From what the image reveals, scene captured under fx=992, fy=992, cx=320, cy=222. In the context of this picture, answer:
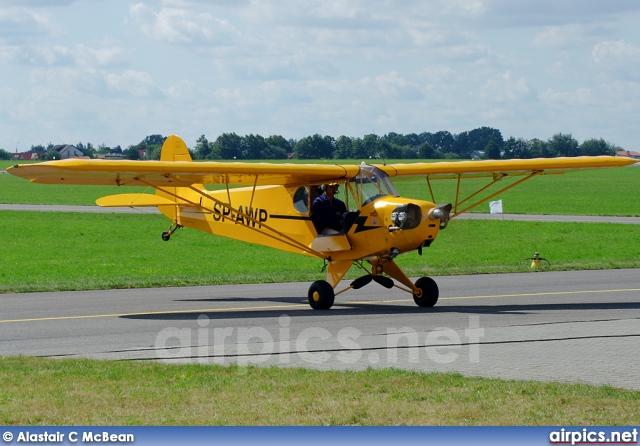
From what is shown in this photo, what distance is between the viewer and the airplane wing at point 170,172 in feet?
49.8

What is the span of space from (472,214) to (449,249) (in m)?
19.7

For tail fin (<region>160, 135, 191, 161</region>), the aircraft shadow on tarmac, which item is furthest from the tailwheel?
tail fin (<region>160, 135, 191, 161</region>)

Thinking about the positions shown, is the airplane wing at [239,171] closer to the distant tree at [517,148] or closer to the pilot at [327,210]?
the pilot at [327,210]

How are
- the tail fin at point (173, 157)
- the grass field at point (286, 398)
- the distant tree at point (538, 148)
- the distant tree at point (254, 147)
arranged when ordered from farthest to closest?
the distant tree at point (254, 147), the distant tree at point (538, 148), the tail fin at point (173, 157), the grass field at point (286, 398)

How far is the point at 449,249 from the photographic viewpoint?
3225cm

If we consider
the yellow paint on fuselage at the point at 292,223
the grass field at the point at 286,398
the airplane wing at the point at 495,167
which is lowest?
the grass field at the point at 286,398

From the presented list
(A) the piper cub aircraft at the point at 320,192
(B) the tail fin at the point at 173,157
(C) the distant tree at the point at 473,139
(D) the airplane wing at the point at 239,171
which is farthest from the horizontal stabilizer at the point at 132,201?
(C) the distant tree at the point at 473,139

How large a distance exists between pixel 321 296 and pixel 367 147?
74588 mm

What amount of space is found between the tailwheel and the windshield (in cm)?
154

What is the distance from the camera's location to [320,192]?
17.9 m

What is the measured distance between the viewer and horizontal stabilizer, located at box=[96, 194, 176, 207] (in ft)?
66.2

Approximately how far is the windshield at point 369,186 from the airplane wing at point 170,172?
5.9 inches

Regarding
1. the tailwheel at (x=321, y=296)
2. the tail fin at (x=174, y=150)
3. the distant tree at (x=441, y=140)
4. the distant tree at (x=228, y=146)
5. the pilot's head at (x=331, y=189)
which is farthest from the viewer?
the distant tree at (x=441, y=140)

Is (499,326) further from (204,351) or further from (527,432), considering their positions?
(527,432)
